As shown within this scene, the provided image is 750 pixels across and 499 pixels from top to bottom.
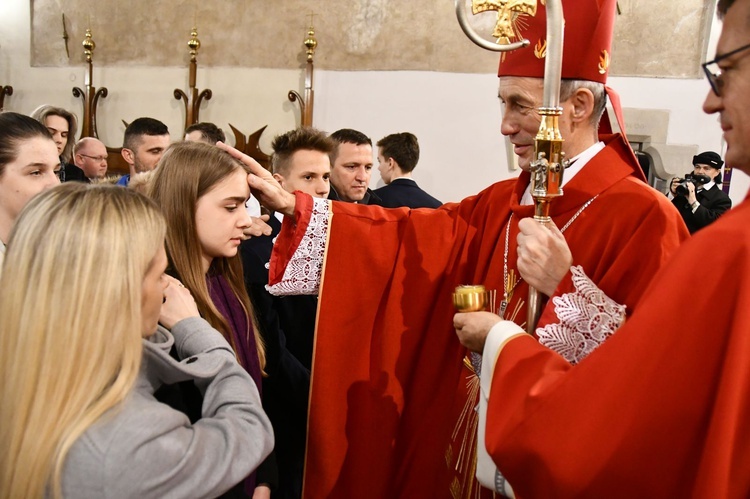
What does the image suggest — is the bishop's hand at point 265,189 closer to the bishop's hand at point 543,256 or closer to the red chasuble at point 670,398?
the bishop's hand at point 543,256

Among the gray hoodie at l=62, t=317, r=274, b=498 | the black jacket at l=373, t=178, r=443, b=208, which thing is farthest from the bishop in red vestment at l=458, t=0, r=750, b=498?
the black jacket at l=373, t=178, r=443, b=208

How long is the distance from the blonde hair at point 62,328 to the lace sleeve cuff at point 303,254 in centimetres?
97

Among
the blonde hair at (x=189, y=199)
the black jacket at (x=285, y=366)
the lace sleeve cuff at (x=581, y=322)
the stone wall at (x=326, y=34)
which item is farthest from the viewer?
the stone wall at (x=326, y=34)

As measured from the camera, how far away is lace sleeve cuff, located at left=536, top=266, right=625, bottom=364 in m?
1.59

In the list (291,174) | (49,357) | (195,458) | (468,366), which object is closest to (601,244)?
(468,366)

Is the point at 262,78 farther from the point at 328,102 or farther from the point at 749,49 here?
the point at 749,49

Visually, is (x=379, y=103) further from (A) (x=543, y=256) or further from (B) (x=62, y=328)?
(B) (x=62, y=328)

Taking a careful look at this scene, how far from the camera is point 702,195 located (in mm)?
5203

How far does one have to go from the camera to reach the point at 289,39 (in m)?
7.23

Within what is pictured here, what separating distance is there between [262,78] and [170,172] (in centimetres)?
550

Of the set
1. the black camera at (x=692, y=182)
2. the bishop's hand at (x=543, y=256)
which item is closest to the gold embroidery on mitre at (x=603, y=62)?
the bishop's hand at (x=543, y=256)

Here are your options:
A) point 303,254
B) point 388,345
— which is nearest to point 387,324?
point 388,345

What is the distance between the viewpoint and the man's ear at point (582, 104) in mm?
2008

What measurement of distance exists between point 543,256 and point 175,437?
94cm
